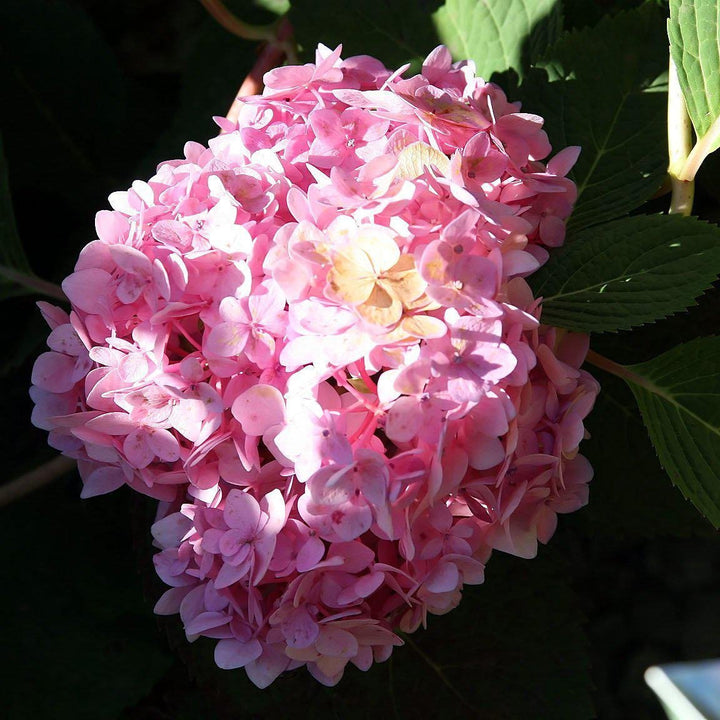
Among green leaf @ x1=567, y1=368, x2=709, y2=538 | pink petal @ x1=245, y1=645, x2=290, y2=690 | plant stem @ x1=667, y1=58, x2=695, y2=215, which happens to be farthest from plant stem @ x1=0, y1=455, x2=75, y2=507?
plant stem @ x1=667, y1=58, x2=695, y2=215

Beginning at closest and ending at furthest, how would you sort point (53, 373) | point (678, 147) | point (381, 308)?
point (381, 308), point (53, 373), point (678, 147)

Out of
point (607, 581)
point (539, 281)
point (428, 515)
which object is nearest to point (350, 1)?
point (539, 281)

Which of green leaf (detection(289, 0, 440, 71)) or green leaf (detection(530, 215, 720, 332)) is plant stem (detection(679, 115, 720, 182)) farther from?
green leaf (detection(289, 0, 440, 71))

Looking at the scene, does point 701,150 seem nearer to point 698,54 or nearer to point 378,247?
point 698,54

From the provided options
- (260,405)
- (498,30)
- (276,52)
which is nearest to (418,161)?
(260,405)

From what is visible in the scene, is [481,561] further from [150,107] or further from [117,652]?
[150,107]

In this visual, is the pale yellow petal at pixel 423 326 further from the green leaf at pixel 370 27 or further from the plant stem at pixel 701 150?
the green leaf at pixel 370 27
